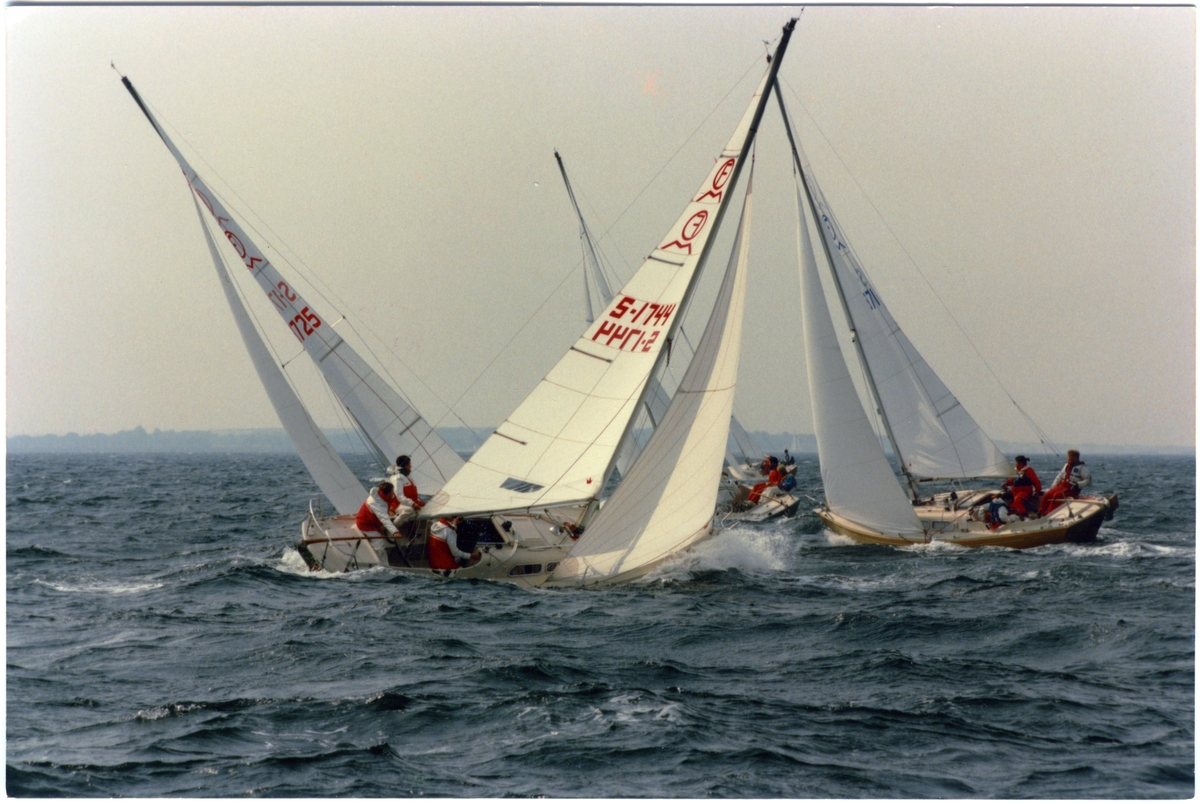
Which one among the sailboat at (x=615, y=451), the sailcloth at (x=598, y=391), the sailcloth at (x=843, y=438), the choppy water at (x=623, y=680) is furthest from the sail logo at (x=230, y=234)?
the sailcloth at (x=843, y=438)

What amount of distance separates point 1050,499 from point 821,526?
5.27m

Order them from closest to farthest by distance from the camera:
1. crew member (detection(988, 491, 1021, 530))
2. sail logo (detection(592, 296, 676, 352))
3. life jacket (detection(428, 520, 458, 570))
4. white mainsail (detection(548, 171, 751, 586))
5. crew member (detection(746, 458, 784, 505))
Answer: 1. white mainsail (detection(548, 171, 751, 586))
2. sail logo (detection(592, 296, 676, 352))
3. life jacket (detection(428, 520, 458, 570))
4. crew member (detection(988, 491, 1021, 530))
5. crew member (detection(746, 458, 784, 505))

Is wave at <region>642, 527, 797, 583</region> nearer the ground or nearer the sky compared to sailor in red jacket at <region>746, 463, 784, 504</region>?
nearer the ground

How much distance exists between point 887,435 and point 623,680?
41.5 feet

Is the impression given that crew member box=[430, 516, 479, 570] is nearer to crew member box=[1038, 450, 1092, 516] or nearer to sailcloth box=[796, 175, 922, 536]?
sailcloth box=[796, 175, 922, 536]

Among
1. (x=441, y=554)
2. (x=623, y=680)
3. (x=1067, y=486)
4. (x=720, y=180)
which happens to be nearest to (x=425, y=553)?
(x=441, y=554)

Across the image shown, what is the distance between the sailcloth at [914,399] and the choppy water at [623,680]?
3.57 metres

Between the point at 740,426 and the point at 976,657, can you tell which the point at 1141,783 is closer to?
the point at 976,657

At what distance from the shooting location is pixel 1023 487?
1962cm

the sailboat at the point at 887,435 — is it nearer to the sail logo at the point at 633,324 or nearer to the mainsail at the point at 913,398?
the mainsail at the point at 913,398

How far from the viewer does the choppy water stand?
25.7 ft

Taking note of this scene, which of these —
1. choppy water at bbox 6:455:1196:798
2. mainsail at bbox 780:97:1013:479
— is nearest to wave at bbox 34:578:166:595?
choppy water at bbox 6:455:1196:798

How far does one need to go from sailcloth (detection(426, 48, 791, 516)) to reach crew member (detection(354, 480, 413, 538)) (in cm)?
88

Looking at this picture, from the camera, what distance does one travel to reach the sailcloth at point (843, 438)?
18859mm
